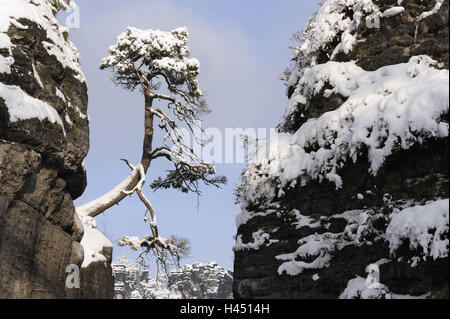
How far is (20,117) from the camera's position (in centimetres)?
1073

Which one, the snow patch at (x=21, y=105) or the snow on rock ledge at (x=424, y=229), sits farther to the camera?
the snow patch at (x=21, y=105)

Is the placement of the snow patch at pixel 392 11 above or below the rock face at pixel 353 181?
above

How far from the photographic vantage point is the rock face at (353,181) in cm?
666

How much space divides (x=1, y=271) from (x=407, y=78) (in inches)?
328

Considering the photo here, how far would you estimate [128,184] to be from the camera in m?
20.8

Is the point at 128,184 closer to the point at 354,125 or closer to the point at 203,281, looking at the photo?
the point at 354,125

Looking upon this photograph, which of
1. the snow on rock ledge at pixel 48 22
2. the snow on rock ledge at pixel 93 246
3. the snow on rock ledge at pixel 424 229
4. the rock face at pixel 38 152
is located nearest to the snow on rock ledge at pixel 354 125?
the snow on rock ledge at pixel 424 229

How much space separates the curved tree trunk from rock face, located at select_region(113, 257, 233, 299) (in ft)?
102

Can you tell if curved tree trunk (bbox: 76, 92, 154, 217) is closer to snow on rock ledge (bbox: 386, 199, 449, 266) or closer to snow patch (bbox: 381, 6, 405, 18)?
snow patch (bbox: 381, 6, 405, 18)

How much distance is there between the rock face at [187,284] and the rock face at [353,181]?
140 ft

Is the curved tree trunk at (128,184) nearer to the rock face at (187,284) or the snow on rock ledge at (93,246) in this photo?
the snow on rock ledge at (93,246)

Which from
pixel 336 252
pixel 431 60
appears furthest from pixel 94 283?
pixel 431 60

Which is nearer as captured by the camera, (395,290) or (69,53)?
(395,290)
